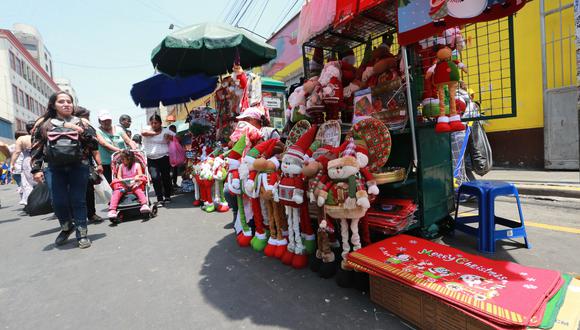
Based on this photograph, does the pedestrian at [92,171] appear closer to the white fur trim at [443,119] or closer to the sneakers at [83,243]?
the sneakers at [83,243]

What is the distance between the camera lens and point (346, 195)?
6.50 feet

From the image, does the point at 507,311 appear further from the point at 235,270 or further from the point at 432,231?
the point at 235,270

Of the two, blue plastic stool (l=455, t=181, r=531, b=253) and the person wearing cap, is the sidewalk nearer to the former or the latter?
blue plastic stool (l=455, t=181, r=531, b=253)

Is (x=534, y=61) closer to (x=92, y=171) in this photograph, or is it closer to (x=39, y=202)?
(x=92, y=171)

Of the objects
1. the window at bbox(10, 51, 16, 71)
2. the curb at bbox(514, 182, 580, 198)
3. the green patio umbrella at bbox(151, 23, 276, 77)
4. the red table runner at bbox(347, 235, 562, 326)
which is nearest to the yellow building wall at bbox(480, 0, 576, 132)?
the curb at bbox(514, 182, 580, 198)

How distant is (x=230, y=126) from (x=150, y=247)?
249 cm

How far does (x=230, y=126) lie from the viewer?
5.08m

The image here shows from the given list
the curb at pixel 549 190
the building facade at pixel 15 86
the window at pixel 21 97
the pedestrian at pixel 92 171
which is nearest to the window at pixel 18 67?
the building facade at pixel 15 86

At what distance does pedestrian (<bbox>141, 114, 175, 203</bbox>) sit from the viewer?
17.8ft

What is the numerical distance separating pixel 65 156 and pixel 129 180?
1.62 metres

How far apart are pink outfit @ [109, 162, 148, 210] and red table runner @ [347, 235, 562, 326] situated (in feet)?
12.4

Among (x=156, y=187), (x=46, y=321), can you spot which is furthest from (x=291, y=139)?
(x=156, y=187)

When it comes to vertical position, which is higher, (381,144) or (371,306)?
(381,144)

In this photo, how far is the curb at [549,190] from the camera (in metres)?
4.09
